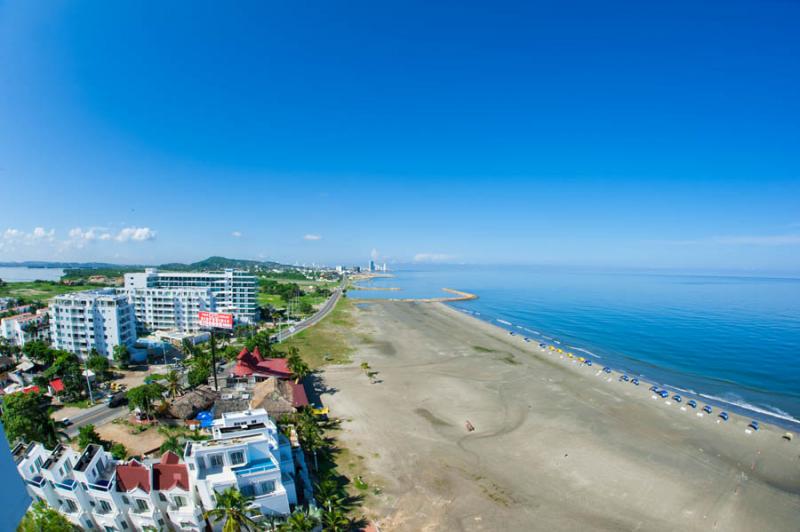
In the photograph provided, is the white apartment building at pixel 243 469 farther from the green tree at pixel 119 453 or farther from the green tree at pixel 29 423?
the green tree at pixel 29 423

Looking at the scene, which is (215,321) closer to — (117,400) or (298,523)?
(117,400)

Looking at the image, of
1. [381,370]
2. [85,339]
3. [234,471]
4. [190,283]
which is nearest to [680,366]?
[381,370]

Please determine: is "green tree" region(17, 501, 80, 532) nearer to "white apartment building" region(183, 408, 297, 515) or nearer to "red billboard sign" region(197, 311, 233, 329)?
"white apartment building" region(183, 408, 297, 515)

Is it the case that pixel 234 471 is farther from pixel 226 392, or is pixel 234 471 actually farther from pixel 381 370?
pixel 381 370

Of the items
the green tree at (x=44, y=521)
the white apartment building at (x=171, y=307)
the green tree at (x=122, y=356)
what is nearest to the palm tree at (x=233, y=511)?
the green tree at (x=44, y=521)

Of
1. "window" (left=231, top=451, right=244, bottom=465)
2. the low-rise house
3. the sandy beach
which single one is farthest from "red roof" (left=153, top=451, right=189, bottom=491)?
the low-rise house
